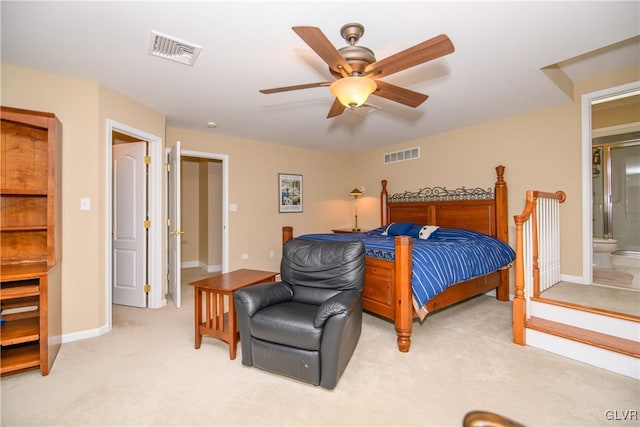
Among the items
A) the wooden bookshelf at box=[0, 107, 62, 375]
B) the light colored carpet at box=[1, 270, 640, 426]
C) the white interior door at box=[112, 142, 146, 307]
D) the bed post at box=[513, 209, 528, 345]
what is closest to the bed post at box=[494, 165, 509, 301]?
the bed post at box=[513, 209, 528, 345]

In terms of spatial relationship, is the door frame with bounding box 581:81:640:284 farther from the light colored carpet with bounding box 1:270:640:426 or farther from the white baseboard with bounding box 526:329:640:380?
the light colored carpet with bounding box 1:270:640:426

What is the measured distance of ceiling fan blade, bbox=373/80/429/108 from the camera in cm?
211

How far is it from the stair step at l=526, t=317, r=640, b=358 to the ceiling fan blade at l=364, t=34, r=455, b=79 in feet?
7.89

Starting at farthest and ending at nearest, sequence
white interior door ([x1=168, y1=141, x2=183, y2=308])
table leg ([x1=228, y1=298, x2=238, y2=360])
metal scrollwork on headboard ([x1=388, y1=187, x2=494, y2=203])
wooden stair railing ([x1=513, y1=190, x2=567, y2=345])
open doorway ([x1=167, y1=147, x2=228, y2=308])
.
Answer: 1. open doorway ([x1=167, y1=147, x2=228, y2=308])
2. metal scrollwork on headboard ([x1=388, y1=187, x2=494, y2=203])
3. white interior door ([x1=168, y1=141, x2=183, y2=308])
4. wooden stair railing ([x1=513, y1=190, x2=567, y2=345])
5. table leg ([x1=228, y1=298, x2=238, y2=360])

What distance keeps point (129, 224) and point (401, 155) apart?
4457 millimetres

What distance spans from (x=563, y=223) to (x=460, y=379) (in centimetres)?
266

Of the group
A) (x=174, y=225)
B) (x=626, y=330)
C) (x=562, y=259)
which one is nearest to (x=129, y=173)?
(x=174, y=225)

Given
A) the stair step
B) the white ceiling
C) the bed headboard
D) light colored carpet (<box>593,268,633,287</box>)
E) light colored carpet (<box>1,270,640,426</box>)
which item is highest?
the white ceiling

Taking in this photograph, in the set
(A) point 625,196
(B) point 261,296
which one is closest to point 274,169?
(B) point 261,296

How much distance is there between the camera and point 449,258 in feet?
9.62

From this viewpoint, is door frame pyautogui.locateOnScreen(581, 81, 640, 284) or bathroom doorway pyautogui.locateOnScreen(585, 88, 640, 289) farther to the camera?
bathroom doorway pyautogui.locateOnScreen(585, 88, 640, 289)

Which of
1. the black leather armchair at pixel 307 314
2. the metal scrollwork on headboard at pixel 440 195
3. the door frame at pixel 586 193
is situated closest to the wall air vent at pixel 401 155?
the metal scrollwork on headboard at pixel 440 195

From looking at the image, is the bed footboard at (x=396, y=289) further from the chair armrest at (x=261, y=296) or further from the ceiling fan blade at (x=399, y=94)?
the ceiling fan blade at (x=399, y=94)

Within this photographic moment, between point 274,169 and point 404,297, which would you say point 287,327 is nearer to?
point 404,297
